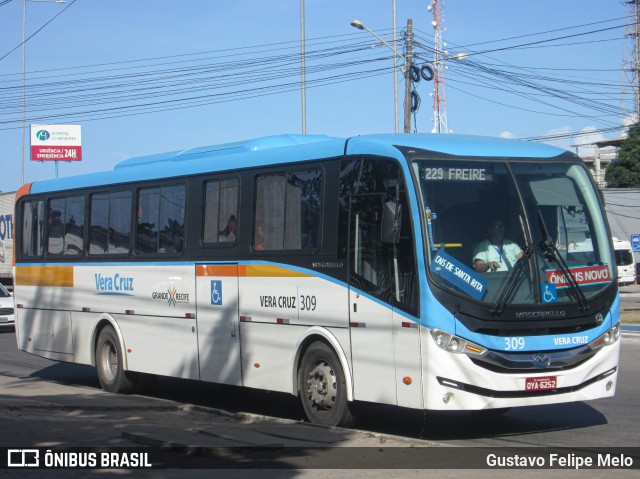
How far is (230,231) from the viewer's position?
12578 mm

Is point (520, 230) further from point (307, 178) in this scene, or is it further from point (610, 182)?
point (610, 182)

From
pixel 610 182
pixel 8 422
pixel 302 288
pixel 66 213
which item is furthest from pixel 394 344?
pixel 610 182

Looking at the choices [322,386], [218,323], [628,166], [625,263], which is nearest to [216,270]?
[218,323]

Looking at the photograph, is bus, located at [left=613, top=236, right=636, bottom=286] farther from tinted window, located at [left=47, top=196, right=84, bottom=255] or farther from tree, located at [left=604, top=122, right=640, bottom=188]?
tinted window, located at [left=47, top=196, right=84, bottom=255]

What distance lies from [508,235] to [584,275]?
1.01m

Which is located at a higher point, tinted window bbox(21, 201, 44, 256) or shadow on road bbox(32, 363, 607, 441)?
tinted window bbox(21, 201, 44, 256)

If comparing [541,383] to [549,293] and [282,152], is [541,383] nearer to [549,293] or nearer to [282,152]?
[549,293]

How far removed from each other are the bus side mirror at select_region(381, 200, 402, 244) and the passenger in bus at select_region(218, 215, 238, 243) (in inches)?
128

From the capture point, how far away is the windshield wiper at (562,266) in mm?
9844

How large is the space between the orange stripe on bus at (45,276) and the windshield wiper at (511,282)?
9.11 metres

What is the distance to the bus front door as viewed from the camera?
490 inches

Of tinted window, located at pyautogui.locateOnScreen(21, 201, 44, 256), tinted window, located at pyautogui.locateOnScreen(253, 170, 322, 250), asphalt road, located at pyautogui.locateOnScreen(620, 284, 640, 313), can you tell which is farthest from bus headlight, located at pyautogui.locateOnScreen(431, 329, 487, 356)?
asphalt road, located at pyautogui.locateOnScreen(620, 284, 640, 313)

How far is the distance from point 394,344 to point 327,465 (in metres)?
1.79

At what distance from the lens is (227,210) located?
41.7 ft
